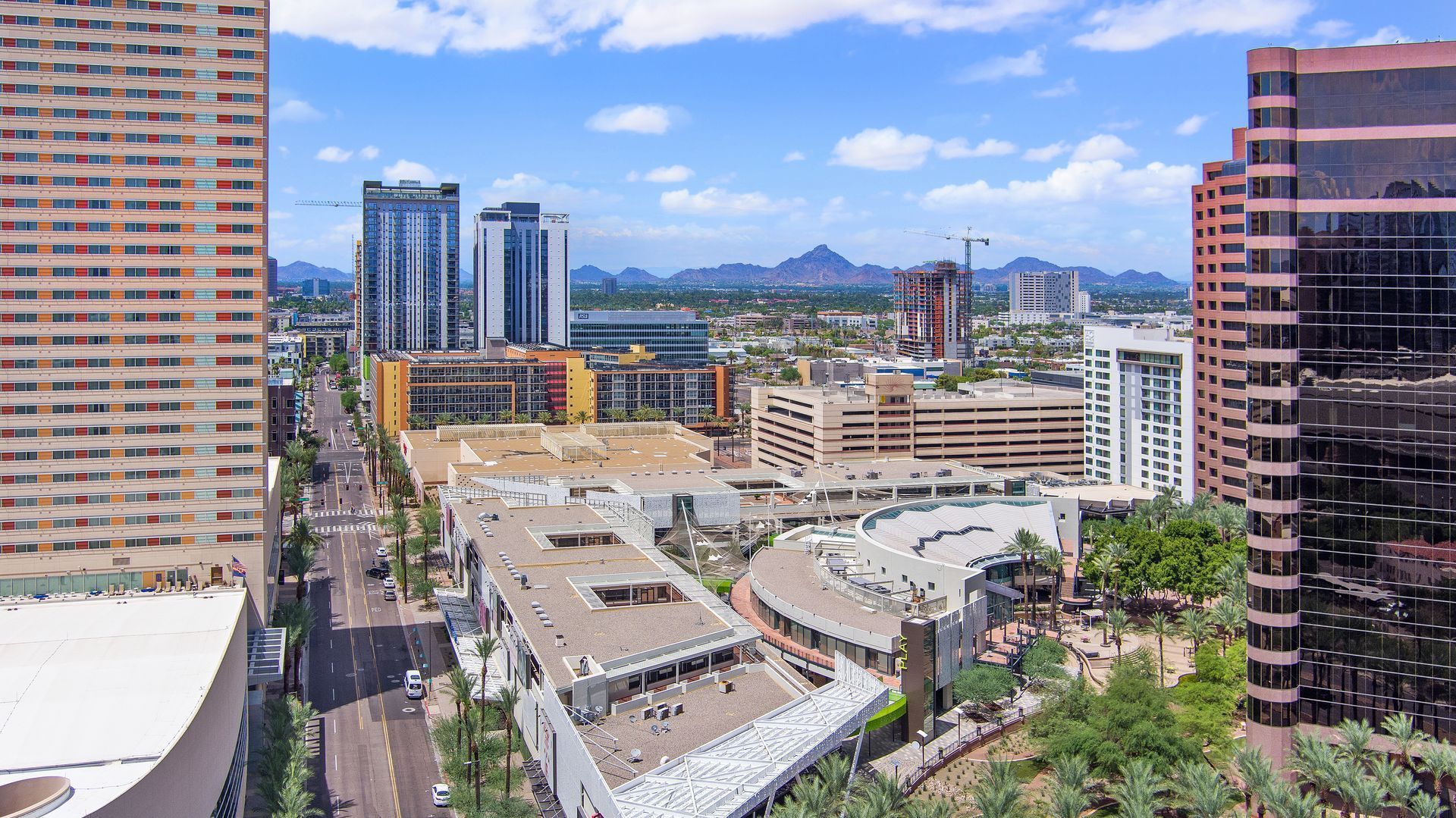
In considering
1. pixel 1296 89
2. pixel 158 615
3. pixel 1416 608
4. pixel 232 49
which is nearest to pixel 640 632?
pixel 158 615

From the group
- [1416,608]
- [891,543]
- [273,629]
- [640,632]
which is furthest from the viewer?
[891,543]

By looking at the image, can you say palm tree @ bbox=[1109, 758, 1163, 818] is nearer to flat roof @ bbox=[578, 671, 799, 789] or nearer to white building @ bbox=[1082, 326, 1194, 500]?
flat roof @ bbox=[578, 671, 799, 789]

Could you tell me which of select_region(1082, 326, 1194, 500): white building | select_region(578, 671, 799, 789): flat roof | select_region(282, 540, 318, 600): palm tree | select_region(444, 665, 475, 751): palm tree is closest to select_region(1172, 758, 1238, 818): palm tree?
select_region(578, 671, 799, 789): flat roof

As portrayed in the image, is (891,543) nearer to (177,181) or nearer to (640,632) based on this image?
(640,632)

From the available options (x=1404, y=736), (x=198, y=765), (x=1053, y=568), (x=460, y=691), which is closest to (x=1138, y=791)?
(x=1404, y=736)

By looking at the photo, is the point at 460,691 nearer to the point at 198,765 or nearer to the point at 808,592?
the point at 198,765

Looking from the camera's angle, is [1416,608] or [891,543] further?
[891,543]

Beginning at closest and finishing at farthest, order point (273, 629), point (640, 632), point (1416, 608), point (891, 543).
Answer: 1. point (1416, 608)
2. point (640, 632)
3. point (273, 629)
4. point (891, 543)
